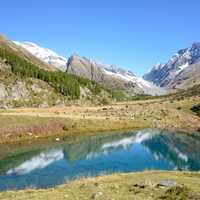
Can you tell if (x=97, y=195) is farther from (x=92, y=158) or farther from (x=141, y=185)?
(x=92, y=158)

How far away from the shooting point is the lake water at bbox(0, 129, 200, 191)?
2383 inches

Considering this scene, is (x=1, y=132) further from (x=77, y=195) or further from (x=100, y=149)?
(x=77, y=195)

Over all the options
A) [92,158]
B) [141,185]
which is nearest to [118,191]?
[141,185]

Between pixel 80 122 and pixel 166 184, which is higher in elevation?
pixel 80 122

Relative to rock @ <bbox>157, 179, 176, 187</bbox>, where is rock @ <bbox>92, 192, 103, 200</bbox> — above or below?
below

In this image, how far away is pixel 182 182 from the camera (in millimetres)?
39375

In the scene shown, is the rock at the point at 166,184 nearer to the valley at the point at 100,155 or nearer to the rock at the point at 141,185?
the valley at the point at 100,155

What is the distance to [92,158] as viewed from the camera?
3201 inches

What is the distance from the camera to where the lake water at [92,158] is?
60.5 meters

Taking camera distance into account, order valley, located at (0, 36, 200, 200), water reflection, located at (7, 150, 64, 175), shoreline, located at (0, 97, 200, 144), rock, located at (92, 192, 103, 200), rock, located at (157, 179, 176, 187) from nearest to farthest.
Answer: rock, located at (92, 192, 103, 200) < rock, located at (157, 179, 176, 187) < valley, located at (0, 36, 200, 200) < water reflection, located at (7, 150, 64, 175) < shoreline, located at (0, 97, 200, 144)

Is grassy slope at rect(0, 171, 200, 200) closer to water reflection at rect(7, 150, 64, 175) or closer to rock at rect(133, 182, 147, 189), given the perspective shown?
rock at rect(133, 182, 147, 189)

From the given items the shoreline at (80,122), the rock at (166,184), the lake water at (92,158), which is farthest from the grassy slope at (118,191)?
the shoreline at (80,122)

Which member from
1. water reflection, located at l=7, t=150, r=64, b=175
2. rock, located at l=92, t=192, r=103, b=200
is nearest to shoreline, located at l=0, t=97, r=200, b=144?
water reflection, located at l=7, t=150, r=64, b=175

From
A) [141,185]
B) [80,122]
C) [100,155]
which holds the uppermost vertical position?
[80,122]
